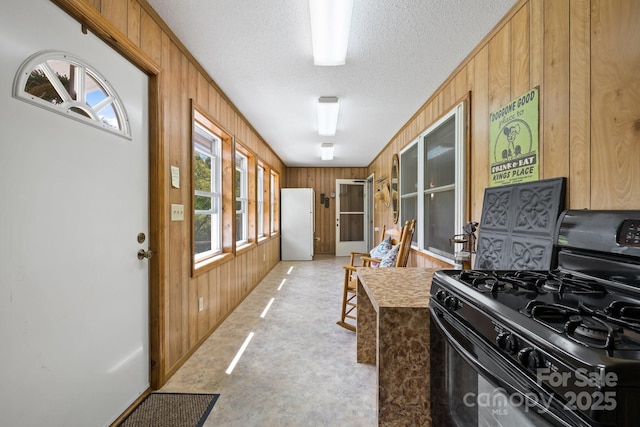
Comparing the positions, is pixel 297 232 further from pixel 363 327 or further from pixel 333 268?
pixel 363 327

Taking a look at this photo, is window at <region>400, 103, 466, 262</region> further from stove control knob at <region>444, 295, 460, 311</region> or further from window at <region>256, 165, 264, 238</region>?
window at <region>256, 165, 264, 238</region>

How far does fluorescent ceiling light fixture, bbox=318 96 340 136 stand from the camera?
2.88 m

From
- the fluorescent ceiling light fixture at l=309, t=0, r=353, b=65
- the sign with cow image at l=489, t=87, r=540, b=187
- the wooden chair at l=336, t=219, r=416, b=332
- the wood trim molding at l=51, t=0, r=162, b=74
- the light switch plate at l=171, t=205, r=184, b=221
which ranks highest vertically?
the fluorescent ceiling light fixture at l=309, t=0, r=353, b=65

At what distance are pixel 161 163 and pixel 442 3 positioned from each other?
1.94 m

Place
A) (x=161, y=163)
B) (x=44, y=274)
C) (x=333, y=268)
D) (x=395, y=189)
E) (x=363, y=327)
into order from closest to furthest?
(x=44, y=274) → (x=161, y=163) → (x=363, y=327) → (x=395, y=189) → (x=333, y=268)

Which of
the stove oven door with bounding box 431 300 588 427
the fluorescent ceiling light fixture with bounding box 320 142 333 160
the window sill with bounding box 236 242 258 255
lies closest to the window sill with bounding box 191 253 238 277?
the window sill with bounding box 236 242 258 255

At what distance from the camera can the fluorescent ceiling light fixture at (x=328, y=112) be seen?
288 cm

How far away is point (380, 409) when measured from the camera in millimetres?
1279

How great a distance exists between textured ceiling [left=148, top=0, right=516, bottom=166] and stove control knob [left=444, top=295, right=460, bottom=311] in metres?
1.60

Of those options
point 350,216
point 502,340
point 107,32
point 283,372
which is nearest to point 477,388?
point 502,340

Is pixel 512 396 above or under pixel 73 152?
under

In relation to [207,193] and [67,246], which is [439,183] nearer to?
[207,193]

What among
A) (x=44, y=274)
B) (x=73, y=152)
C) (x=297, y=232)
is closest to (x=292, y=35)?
(x=73, y=152)

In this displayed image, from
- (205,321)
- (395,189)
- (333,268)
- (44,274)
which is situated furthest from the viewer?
(333,268)
